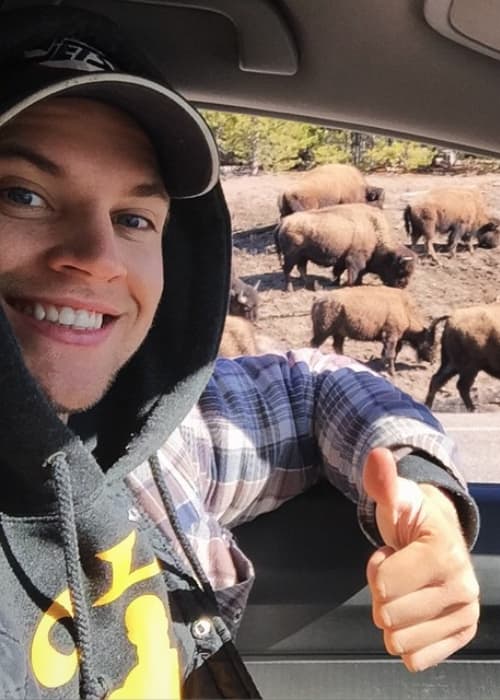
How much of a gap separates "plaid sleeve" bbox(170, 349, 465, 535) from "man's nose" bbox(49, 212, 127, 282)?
1.42ft

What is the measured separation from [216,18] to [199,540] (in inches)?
27.3

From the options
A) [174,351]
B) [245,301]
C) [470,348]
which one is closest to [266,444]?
[174,351]

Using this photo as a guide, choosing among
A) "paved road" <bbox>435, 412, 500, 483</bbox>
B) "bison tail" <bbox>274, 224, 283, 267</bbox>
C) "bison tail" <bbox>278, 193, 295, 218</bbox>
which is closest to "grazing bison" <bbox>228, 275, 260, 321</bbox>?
"bison tail" <bbox>274, 224, 283, 267</bbox>

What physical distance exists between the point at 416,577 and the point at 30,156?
620 mm

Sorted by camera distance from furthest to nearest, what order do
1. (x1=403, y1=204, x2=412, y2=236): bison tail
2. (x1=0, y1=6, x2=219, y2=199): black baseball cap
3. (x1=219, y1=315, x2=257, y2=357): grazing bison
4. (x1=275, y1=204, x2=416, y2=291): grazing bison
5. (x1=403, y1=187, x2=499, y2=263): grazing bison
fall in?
(x1=403, y1=204, x2=412, y2=236): bison tail, (x1=275, y1=204, x2=416, y2=291): grazing bison, (x1=403, y1=187, x2=499, y2=263): grazing bison, (x1=219, y1=315, x2=257, y2=357): grazing bison, (x1=0, y1=6, x2=219, y2=199): black baseball cap

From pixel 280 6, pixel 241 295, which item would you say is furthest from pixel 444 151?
pixel 241 295

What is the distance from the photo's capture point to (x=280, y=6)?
128cm

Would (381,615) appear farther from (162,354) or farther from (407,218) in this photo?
(407,218)

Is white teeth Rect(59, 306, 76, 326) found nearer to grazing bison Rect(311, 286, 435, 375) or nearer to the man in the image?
the man

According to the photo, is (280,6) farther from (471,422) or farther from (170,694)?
→ (471,422)

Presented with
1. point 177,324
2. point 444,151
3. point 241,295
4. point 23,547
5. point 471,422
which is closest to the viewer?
point 23,547

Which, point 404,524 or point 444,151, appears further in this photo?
point 444,151

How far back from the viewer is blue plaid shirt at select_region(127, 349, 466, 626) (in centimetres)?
142

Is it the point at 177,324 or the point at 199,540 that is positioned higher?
the point at 177,324
